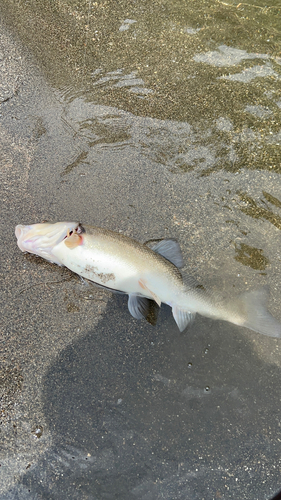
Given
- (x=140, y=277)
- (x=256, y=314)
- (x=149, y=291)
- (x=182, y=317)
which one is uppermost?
(x=140, y=277)

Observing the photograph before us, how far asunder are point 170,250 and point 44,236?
3.78 feet

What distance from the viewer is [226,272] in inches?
122

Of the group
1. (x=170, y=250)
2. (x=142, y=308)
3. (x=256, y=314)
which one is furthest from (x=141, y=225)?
(x=256, y=314)

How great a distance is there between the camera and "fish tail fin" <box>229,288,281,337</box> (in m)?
2.75

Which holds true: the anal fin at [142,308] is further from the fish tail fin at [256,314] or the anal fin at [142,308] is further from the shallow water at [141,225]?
the fish tail fin at [256,314]

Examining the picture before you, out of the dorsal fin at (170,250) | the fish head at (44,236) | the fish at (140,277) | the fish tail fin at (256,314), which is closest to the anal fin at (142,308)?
the fish at (140,277)

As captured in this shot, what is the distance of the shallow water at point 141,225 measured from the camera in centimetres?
253

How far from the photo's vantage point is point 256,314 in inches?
109

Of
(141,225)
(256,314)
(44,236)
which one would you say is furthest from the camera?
(141,225)

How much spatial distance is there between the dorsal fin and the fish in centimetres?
8

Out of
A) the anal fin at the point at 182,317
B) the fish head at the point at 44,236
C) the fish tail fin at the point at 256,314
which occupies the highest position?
the fish head at the point at 44,236

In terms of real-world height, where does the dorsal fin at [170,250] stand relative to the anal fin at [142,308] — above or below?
above

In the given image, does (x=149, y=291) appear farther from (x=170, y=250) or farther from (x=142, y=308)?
(x=170, y=250)

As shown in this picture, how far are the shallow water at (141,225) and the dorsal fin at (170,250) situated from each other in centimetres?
21
